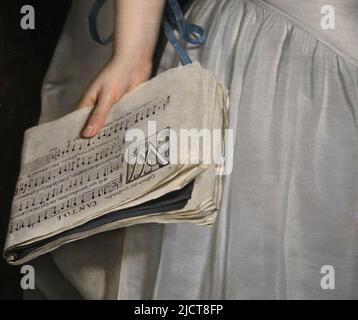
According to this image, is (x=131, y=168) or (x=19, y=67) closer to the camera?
(x=131, y=168)

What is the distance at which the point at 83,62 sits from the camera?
857 mm

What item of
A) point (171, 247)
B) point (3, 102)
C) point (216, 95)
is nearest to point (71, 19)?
point (3, 102)

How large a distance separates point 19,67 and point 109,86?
0.50ft

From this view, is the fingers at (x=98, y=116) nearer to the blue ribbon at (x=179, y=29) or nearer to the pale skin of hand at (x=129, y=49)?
the pale skin of hand at (x=129, y=49)

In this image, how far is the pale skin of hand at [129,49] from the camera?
0.82 m

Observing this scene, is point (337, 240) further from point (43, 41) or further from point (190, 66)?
point (43, 41)

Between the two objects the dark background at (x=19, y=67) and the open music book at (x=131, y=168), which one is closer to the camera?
the open music book at (x=131, y=168)

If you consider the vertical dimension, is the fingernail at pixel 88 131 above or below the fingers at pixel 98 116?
below

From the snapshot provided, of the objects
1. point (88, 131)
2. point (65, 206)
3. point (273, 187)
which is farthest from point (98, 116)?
point (273, 187)

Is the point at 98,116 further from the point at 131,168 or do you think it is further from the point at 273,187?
the point at 273,187

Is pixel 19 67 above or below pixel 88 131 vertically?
above

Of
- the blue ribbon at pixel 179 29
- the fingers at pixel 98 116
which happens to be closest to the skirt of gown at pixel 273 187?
the blue ribbon at pixel 179 29

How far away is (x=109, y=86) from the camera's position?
0.82 meters

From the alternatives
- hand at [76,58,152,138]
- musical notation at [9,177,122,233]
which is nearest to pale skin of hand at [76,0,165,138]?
hand at [76,58,152,138]
